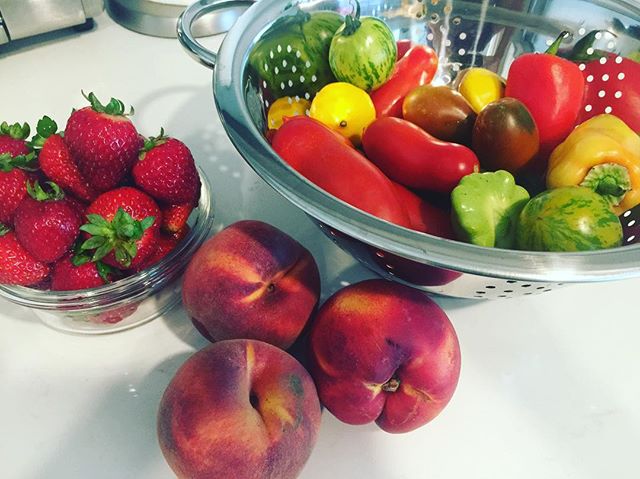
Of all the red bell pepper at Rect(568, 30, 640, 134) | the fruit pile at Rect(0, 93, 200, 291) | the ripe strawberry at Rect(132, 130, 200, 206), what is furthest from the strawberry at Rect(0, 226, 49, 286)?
the red bell pepper at Rect(568, 30, 640, 134)

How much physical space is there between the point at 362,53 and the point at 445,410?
1.10 ft

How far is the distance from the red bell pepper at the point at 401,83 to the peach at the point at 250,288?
222mm

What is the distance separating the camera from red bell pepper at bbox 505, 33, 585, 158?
52 cm

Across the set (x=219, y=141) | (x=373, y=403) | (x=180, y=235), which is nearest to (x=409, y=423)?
(x=373, y=403)

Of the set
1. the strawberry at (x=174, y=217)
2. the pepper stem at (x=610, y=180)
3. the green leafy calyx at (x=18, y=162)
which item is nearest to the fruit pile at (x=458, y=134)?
the pepper stem at (x=610, y=180)

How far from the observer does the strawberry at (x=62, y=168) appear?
1.45 feet

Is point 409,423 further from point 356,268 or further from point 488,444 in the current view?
point 356,268

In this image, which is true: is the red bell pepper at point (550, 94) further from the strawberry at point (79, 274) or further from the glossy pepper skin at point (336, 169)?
the strawberry at point (79, 274)

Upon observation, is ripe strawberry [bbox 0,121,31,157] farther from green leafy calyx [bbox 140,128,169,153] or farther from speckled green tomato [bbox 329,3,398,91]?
speckled green tomato [bbox 329,3,398,91]

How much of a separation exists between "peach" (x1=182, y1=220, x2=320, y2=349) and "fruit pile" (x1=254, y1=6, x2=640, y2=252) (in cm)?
7

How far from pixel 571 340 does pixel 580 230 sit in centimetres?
15

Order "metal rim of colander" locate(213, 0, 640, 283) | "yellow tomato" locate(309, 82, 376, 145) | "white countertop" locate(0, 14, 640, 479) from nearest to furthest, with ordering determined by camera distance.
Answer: "metal rim of colander" locate(213, 0, 640, 283) → "white countertop" locate(0, 14, 640, 479) → "yellow tomato" locate(309, 82, 376, 145)

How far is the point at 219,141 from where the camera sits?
658mm

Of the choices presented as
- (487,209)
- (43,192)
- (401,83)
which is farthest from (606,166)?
(43,192)
